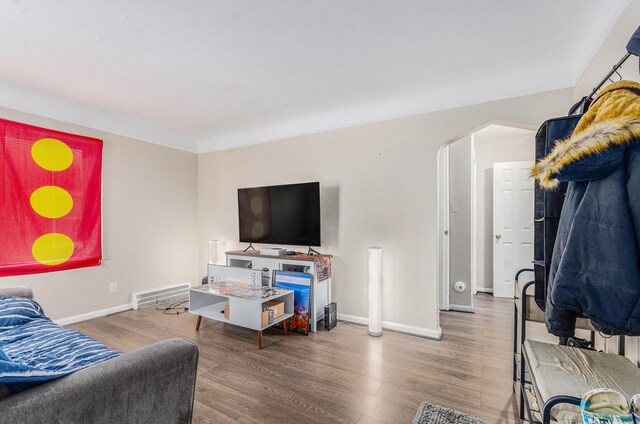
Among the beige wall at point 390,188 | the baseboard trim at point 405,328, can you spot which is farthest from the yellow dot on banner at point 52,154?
the baseboard trim at point 405,328

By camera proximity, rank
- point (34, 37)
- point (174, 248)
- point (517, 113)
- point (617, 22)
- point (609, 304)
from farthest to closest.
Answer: point (174, 248) → point (517, 113) → point (34, 37) → point (617, 22) → point (609, 304)

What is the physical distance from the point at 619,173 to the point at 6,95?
4519mm

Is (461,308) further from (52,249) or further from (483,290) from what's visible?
(52,249)

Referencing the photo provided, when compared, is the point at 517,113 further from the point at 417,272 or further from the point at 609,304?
the point at 609,304

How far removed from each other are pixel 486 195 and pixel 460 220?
132cm

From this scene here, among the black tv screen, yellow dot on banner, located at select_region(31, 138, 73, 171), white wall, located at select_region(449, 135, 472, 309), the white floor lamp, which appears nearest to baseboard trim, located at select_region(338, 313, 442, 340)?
the white floor lamp

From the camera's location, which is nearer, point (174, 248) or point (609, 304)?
point (609, 304)

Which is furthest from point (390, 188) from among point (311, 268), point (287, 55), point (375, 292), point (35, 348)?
point (35, 348)

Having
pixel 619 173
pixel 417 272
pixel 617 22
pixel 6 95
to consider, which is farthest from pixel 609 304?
pixel 6 95

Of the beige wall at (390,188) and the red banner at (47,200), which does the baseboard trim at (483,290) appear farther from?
the red banner at (47,200)

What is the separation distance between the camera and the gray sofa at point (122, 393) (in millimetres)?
874

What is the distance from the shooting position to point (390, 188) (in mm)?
3158

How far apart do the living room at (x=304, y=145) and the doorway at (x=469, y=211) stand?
30 cm

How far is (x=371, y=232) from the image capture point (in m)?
3.26
